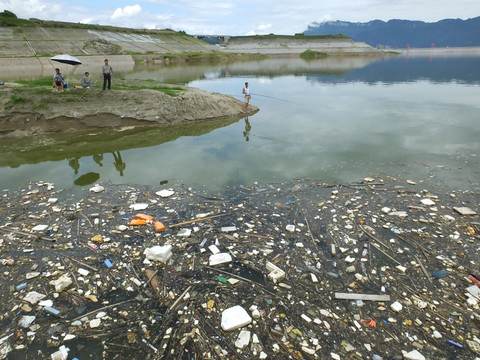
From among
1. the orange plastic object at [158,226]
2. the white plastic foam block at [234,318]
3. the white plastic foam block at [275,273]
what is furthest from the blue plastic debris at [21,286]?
the white plastic foam block at [275,273]

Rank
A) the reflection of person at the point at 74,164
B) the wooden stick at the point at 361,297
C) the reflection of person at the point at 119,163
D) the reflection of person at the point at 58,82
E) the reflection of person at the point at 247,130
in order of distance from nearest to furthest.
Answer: the wooden stick at the point at 361,297, the reflection of person at the point at 119,163, the reflection of person at the point at 74,164, the reflection of person at the point at 247,130, the reflection of person at the point at 58,82

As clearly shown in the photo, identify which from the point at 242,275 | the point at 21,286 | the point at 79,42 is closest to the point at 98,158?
the point at 21,286

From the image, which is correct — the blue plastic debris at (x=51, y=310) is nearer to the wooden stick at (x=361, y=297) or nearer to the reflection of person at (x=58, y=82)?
the wooden stick at (x=361, y=297)

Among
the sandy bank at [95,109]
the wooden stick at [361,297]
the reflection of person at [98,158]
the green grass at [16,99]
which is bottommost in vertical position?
the reflection of person at [98,158]

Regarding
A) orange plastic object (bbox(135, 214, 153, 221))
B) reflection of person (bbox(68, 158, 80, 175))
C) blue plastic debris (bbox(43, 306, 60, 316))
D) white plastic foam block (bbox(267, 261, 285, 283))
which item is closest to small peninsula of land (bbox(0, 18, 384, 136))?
reflection of person (bbox(68, 158, 80, 175))

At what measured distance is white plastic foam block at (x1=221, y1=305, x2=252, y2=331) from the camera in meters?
4.52

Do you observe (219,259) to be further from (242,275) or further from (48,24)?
(48,24)

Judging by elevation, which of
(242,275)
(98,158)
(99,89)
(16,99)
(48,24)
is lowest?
(98,158)

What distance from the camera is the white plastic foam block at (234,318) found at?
4516 millimetres

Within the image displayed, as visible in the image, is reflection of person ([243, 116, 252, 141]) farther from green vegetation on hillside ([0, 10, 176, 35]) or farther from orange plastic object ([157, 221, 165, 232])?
green vegetation on hillside ([0, 10, 176, 35])

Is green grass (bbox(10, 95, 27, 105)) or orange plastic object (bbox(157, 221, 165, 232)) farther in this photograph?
green grass (bbox(10, 95, 27, 105))

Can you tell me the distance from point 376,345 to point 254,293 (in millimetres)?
1984

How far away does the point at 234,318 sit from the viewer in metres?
4.63

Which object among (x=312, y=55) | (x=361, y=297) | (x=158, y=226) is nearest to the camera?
(x=361, y=297)
